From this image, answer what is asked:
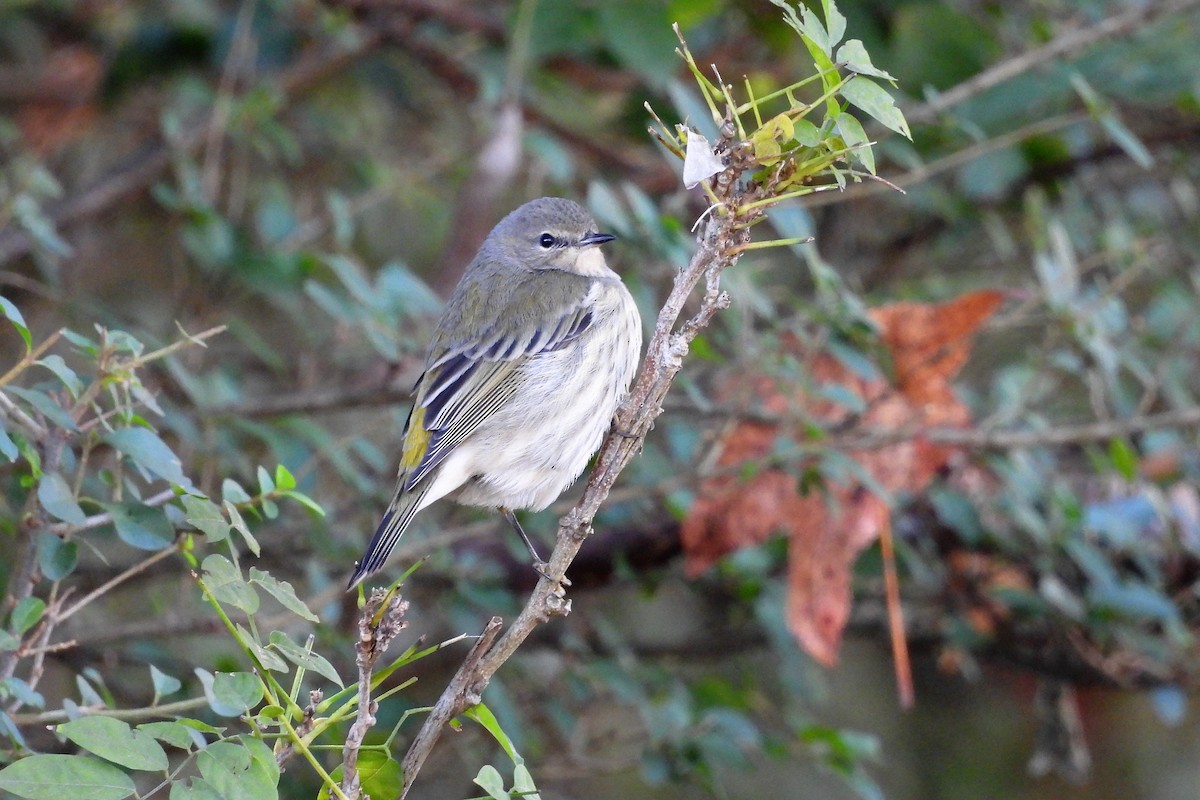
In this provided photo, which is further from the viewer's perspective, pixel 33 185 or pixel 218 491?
pixel 218 491

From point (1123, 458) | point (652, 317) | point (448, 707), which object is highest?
point (652, 317)

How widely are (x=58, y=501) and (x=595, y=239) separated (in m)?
1.86

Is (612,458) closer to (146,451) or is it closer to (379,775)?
(379,775)

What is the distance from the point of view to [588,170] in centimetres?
594

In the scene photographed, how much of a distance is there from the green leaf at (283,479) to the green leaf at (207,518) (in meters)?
0.17

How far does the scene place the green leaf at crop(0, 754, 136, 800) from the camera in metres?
1.84

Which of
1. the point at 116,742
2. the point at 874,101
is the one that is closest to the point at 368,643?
the point at 116,742

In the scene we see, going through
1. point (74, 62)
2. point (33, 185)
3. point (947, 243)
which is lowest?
point (947, 243)

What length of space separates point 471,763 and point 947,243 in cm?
307

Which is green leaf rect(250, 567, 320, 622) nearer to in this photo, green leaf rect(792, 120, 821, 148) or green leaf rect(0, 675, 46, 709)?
green leaf rect(0, 675, 46, 709)

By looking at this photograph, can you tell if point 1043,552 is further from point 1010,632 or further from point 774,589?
point 774,589

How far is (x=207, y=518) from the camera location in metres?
2.21

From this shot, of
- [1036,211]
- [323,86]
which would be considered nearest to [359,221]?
[323,86]

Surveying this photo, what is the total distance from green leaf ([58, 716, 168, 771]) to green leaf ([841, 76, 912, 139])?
1.41 metres
